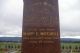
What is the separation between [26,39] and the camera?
5.48 m

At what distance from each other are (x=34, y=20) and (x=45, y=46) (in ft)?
2.03

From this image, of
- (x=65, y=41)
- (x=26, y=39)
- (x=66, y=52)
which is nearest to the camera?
(x=26, y=39)

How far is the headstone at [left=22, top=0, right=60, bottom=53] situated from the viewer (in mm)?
5496

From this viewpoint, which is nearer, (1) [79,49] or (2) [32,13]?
(2) [32,13]

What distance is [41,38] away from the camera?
5488 millimetres

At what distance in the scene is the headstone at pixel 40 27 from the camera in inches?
216

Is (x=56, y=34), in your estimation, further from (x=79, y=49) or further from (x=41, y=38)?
(x=79, y=49)

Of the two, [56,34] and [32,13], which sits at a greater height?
[32,13]

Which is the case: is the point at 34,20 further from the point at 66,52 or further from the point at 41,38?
the point at 66,52

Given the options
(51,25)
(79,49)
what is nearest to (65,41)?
(79,49)

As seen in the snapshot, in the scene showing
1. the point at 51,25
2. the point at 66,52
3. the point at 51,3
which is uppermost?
the point at 51,3

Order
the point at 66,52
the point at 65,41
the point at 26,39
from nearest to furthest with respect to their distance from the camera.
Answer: the point at 26,39, the point at 66,52, the point at 65,41

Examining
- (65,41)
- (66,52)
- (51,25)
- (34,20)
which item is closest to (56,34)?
(51,25)

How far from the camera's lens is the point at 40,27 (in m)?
5.54
